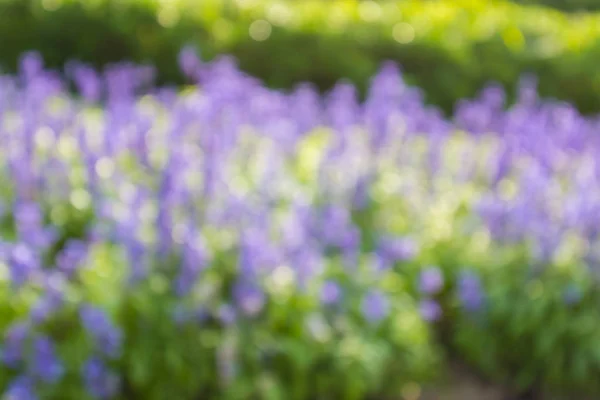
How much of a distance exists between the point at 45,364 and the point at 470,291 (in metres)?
1.86

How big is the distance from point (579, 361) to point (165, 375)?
184cm

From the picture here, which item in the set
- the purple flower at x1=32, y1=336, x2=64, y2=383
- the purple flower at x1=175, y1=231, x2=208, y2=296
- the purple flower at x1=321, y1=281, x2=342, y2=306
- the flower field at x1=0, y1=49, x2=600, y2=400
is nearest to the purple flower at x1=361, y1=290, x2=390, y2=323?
the flower field at x1=0, y1=49, x2=600, y2=400

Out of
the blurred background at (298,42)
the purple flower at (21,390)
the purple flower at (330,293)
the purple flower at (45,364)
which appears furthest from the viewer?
the blurred background at (298,42)

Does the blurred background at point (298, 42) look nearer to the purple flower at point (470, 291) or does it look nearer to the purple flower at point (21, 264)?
the purple flower at point (470, 291)

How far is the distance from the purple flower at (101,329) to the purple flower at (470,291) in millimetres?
1597

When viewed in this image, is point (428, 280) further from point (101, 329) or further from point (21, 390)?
point (21, 390)

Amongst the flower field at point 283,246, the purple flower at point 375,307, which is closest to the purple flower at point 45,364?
the flower field at point 283,246

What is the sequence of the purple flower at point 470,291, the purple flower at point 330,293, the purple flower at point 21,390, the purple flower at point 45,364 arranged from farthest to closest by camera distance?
1. the purple flower at point 470,291
2. the purple flower at point 330,293
3. the purple flower at point 45,364
4. the purple flower at point 21,390

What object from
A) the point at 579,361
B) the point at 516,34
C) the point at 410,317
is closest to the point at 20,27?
the point at 516,34

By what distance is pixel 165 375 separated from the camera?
3.06m

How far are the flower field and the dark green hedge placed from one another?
5.77ft

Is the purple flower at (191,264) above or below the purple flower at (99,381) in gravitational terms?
above

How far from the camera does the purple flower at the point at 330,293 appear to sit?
3.25m

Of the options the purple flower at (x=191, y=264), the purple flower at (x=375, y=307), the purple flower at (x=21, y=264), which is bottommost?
the purple flower at (x=375, y=307)
